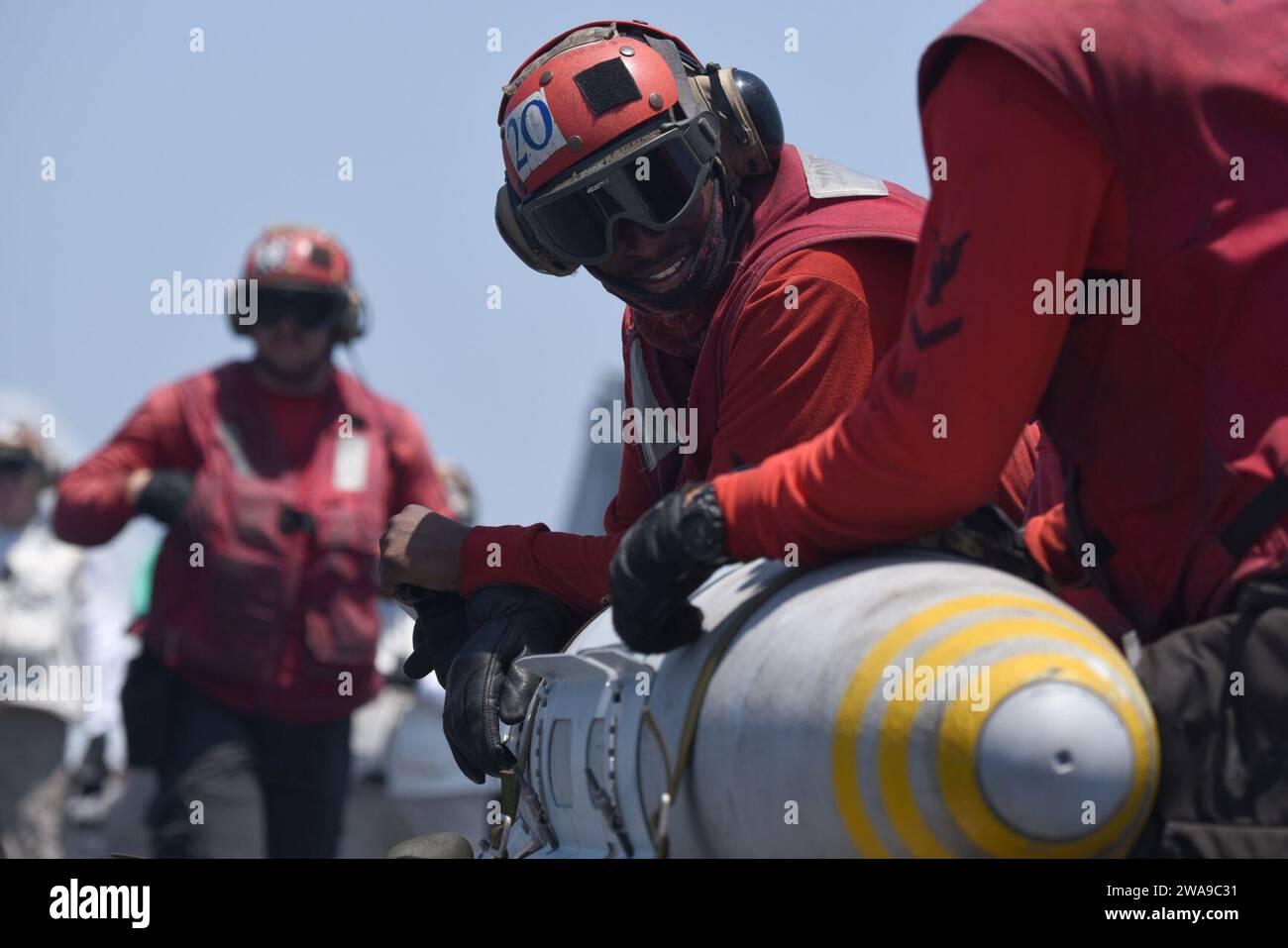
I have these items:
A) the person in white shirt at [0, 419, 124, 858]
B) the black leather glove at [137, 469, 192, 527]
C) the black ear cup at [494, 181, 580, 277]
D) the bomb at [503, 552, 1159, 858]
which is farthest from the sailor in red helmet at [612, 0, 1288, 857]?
the person in white shirt at [0, 419, 124, 858]

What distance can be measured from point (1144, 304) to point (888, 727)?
67 centimetres

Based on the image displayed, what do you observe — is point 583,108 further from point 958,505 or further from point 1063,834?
point 1063,834

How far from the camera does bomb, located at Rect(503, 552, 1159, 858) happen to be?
2.35m

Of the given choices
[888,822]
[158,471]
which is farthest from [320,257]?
[888,822]

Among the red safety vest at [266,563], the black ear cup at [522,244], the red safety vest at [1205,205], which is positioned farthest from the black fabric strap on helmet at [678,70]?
the red safety vest at [266,563]

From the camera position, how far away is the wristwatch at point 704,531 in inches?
110

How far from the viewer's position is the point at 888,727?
241cm

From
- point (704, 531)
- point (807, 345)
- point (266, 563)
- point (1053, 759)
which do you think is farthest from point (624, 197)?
point (266, 563)

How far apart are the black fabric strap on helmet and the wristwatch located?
1.15 m

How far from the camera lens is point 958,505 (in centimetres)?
267

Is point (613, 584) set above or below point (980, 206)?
below

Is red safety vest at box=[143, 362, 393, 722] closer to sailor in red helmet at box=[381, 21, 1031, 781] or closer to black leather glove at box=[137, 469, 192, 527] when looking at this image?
black leather glove at box=[137, 469, 192, 527]

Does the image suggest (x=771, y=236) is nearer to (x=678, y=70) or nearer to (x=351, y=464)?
(x=678, y=70)

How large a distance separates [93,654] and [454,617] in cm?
452
